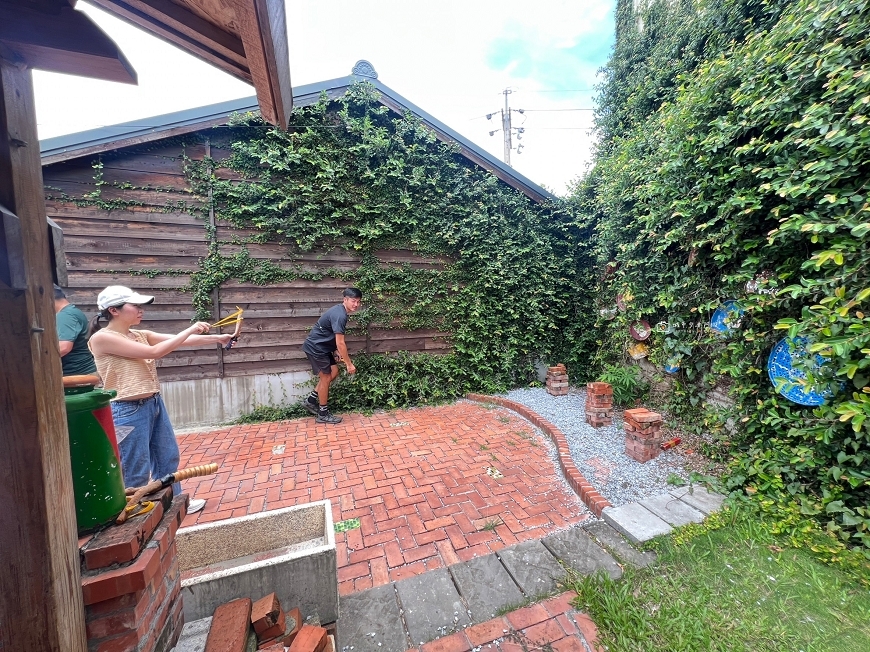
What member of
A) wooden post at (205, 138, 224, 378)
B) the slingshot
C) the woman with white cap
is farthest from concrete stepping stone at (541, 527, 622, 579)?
wooden post at (205, 138, 224, 378)

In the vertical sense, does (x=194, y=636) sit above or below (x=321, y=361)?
below

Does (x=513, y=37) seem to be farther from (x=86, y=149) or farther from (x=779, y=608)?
(x=779, y=608)

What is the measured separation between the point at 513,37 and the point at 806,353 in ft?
33.4

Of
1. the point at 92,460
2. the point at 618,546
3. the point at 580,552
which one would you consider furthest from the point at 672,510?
the point at 92,460

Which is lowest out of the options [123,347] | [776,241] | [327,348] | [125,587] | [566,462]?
[566,462]

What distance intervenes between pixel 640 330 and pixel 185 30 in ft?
15.7

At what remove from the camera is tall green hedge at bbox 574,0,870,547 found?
6.55 ft

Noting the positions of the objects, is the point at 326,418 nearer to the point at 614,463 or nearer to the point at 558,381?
the point at 614,463

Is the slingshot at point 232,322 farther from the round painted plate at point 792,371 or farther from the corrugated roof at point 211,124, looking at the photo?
the round painted plate at point 792,371

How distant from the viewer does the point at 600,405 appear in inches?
154

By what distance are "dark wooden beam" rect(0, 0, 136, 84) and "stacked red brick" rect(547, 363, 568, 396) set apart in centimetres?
539

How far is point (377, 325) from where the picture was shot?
16.0 feet

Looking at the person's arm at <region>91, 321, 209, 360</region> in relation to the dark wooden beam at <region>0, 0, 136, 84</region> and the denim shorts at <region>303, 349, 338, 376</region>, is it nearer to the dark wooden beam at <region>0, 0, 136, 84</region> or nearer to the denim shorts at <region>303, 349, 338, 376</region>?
the dark wooden beam at <region>0, 0, 136, 84</region>

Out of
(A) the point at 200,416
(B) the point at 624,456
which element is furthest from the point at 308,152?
(B) the point at 624,456
